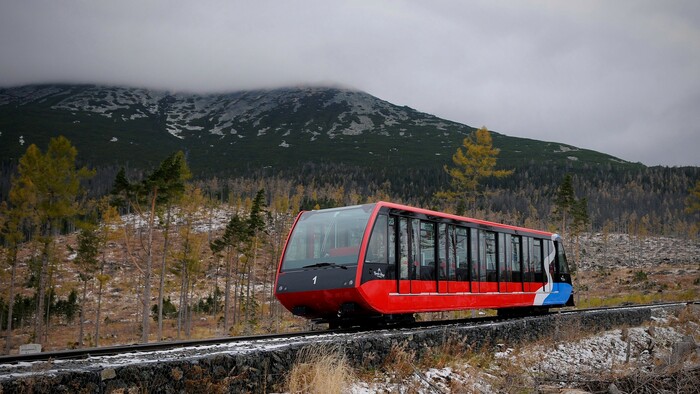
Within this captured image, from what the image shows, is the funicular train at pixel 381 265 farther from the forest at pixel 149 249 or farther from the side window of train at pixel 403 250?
the forest at pixel 149 249

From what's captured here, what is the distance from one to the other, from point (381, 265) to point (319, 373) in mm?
5720

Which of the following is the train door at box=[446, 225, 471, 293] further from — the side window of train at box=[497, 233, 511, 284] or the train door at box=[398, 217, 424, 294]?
the side window of train at box=[497, 233, 511, 284]

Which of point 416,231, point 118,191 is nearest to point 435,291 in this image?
point 416,231

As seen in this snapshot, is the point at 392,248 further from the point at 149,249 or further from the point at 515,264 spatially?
the point at 149,249

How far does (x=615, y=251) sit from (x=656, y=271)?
5360cm

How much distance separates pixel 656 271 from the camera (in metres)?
73.5

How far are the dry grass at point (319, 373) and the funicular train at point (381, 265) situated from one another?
13.8ft

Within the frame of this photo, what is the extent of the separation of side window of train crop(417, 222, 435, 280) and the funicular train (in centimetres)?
3

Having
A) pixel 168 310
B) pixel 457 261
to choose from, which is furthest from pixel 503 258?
pixel 168 310

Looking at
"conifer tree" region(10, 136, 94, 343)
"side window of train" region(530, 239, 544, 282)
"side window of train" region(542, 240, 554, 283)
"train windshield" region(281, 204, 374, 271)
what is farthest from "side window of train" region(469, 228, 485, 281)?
"conifer tree" region(10, 136, 94, 343)

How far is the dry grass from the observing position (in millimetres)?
7609

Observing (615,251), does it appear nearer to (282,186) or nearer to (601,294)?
(601,294)

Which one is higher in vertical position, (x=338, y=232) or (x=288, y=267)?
(x=338, y=232)

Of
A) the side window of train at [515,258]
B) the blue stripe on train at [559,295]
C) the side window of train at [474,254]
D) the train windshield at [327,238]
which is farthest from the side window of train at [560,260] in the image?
the train windshield at [327,238]
